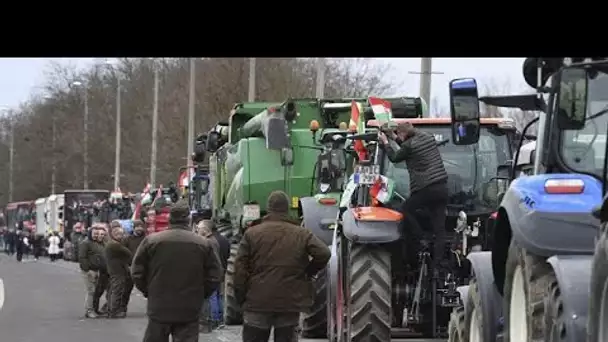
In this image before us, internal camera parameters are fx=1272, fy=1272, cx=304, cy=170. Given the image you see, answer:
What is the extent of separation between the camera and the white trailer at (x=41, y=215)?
73.3 meters

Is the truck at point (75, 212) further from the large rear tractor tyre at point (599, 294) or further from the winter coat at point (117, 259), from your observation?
the large rear tractor tyre at point (599, 294)

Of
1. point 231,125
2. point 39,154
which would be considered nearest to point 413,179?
point 231,125

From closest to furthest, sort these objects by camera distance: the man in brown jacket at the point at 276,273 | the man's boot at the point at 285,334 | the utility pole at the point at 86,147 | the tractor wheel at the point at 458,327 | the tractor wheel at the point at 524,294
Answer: the tractor wheel at the point at 524,294 → the tractor wheel at the point at 458,327 → the man in brown jacket at the point at 276,273 → the man's boot at the point at 285,334 → the utility pole at the point at 86,147

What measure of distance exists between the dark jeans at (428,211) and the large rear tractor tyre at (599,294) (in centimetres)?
571

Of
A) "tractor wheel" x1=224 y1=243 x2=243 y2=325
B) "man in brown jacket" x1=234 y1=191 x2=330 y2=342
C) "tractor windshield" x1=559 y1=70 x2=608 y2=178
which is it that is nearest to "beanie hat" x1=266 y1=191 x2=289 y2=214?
"man in brown jacket" x1=234 y1=191 x2=330 y2=342

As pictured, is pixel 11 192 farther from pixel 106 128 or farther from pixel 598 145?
pixel 598 145

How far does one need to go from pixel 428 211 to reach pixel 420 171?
0.48m

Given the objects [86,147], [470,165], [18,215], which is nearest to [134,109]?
[86,147]

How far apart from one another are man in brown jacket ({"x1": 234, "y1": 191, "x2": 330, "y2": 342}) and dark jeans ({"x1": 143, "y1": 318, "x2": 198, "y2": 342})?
581 mm

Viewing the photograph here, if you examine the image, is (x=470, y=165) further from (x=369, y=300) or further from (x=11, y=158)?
(x=11, y=158)

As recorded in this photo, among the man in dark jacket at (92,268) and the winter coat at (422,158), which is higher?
the winter coat at (422,158)

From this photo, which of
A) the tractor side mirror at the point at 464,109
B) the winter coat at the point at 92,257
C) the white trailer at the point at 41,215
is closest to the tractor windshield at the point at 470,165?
the tractor side mirror at the point at 464,109

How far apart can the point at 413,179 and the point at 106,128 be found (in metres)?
69.3
